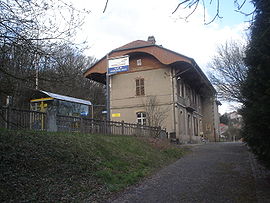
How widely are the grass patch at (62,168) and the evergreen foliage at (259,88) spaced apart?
3.94 m

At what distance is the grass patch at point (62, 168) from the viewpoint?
6031mm

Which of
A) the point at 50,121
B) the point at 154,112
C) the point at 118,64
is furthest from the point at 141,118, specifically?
the point at 50,121

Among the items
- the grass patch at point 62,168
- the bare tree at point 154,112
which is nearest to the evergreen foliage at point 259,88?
the grass patch at point 62,168

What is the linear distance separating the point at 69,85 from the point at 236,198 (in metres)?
5.52

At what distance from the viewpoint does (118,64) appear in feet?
63.5

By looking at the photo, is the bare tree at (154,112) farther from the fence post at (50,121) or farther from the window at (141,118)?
the fence post at (50,121)

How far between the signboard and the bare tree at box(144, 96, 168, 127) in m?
5.54

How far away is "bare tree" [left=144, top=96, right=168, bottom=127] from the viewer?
904 inches

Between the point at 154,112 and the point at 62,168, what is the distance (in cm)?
1745

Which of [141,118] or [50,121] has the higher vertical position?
[141,118]

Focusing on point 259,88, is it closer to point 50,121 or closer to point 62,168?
point 62,168

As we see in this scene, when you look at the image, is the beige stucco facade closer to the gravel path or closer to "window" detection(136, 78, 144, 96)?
"window" detection(136, 78, 144, 96)

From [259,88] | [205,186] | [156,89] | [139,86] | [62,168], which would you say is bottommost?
[205,186]

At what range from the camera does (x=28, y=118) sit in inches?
415
